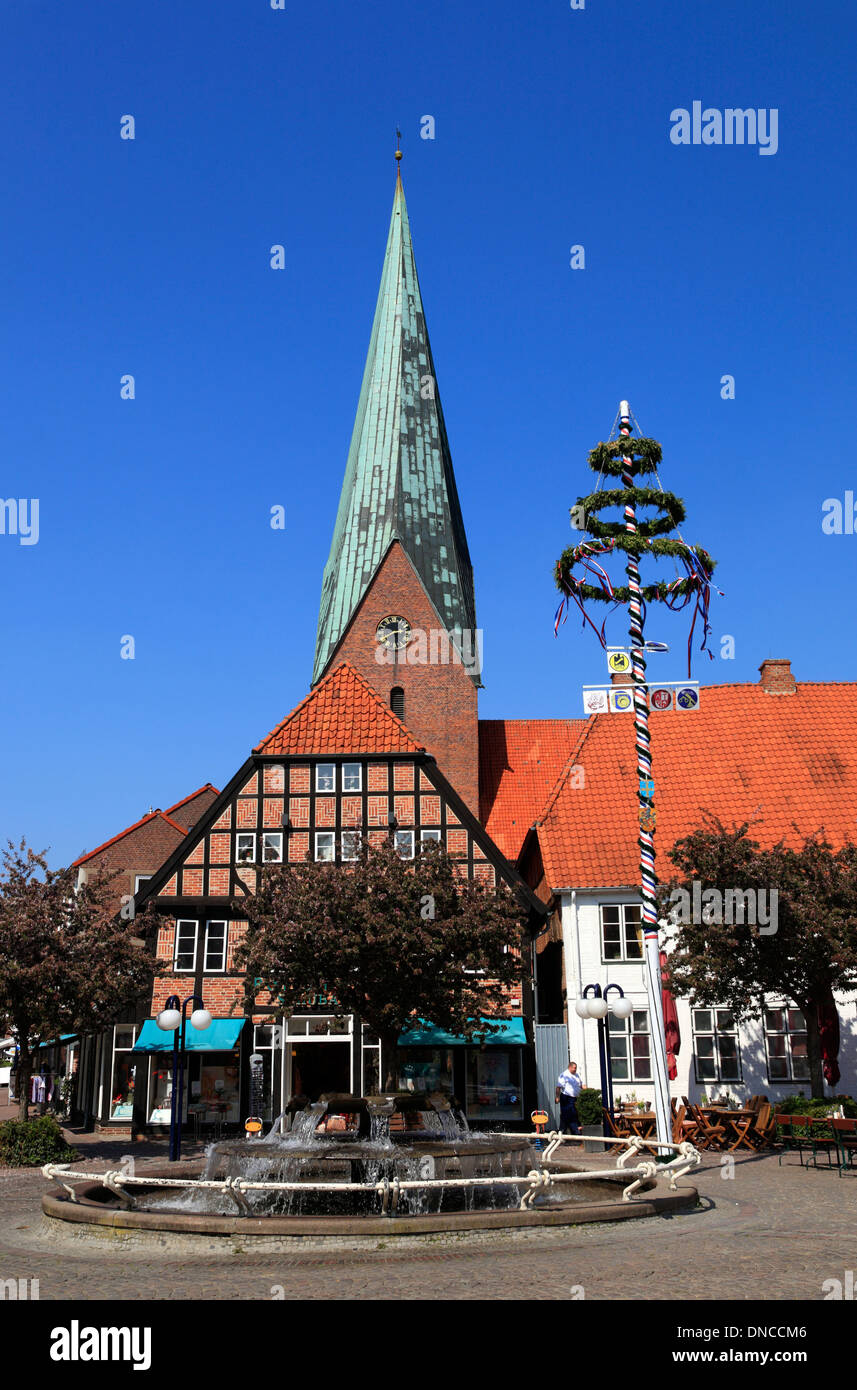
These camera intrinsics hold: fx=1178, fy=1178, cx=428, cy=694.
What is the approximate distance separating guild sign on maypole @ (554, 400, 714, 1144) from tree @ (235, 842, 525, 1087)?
18.3 ft

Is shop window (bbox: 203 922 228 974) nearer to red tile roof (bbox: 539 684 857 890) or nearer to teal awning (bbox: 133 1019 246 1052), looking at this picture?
teal awning (bbox: 133 1019 246 1052)

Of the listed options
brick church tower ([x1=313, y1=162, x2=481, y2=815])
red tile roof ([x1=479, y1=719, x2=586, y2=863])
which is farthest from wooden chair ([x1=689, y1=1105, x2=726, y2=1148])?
brick church tower ([x1=313, y1=162, x2=481, y2=815])

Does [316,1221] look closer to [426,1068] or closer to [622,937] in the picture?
[426,1068]

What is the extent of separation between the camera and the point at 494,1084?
1117 inches

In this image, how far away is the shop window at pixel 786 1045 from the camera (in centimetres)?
2806

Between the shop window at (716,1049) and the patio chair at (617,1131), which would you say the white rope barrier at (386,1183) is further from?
the shop window at (716,1049)

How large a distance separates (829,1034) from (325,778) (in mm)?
13696

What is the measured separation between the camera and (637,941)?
2970 centimetres

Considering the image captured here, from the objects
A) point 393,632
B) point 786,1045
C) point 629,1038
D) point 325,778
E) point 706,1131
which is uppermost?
point 393,632

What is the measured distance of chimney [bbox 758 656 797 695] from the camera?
35.8 m

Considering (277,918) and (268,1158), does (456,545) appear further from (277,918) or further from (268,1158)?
(268,1158)

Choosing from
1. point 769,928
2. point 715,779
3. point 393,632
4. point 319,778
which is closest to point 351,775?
point 319,778

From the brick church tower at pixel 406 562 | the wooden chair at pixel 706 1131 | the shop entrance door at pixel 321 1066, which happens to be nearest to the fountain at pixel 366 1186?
the wooden chair at pixel 706 1131

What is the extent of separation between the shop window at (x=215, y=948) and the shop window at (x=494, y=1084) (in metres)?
6.46
